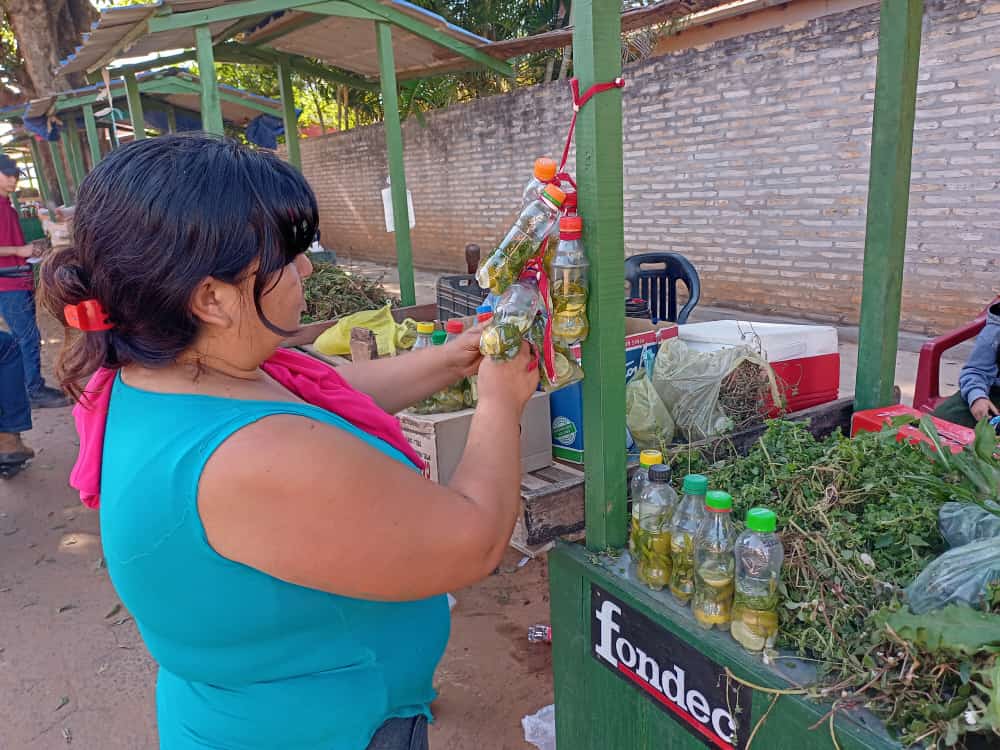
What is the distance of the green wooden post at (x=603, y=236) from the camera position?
1.37 m

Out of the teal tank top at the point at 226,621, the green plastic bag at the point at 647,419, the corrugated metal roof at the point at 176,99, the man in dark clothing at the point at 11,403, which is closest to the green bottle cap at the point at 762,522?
the teal tank top at the point at 226,621

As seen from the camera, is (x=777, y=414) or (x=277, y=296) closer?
(x=277, y=296)

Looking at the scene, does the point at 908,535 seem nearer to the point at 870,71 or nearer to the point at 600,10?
the point at 600,10

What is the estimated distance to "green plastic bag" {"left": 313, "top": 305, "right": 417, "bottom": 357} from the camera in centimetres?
332

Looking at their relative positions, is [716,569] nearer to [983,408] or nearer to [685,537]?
[685,537]

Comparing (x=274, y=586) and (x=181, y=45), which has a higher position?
(x=181, y=45)

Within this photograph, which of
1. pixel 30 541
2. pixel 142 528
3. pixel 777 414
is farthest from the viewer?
pixel 30 541

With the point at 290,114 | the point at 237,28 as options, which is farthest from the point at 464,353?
the point at 290,114

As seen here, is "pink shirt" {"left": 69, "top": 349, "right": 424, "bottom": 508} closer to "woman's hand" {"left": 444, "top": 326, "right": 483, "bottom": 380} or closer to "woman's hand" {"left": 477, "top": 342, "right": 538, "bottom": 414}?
"woman's hand" {"left": 477, "top": 342, "right": 538, "bottom": 414}

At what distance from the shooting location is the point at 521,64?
40.9 feet

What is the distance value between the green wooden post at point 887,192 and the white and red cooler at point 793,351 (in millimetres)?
268

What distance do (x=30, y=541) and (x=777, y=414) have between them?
426cm

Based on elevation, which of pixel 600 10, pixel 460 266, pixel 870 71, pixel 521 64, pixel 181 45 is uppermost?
pixel 521 64

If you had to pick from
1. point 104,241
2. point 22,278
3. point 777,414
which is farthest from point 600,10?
point 22,278
